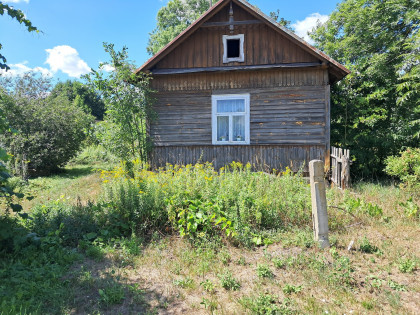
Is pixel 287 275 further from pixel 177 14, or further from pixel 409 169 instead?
pixel 177 14

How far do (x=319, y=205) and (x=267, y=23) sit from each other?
277 inches

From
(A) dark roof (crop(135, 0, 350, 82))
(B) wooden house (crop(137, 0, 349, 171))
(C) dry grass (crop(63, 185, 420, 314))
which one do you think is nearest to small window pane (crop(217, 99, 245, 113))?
(B) wooden house (crop(137, 0, 349, 171))

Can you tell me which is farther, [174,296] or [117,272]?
[117,272]

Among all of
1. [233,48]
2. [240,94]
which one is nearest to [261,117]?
[240,94]

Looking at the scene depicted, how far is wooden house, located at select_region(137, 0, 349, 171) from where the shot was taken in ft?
29.3

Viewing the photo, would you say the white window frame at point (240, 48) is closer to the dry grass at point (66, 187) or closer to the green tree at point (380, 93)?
the green tree at point (380, 93)

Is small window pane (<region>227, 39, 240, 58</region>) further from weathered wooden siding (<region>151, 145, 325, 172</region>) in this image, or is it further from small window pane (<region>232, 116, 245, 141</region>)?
weathered wooden siding (<region>151, 145, 325, 172</region>)

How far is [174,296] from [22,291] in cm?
173

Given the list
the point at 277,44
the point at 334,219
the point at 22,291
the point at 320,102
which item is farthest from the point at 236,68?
the point at 22,291

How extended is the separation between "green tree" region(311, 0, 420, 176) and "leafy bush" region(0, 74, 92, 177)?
35.8ft

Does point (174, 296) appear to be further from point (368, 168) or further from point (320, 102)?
point (368, 168)

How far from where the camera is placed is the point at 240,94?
9.30 m

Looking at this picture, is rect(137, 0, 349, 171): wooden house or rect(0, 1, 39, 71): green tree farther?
rect(137, 0, 349, 171): wooden house

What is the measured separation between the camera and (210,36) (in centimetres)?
945
